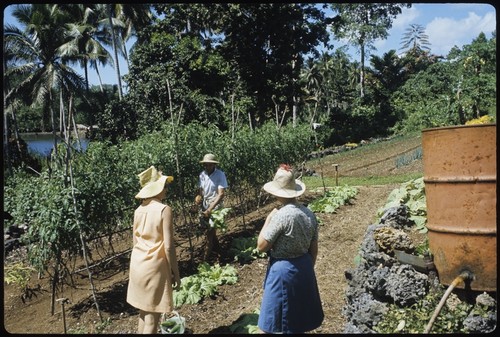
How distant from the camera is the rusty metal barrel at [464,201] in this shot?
4.20 meters

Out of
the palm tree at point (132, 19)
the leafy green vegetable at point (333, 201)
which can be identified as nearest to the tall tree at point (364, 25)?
the palm tree at point (132, 19)

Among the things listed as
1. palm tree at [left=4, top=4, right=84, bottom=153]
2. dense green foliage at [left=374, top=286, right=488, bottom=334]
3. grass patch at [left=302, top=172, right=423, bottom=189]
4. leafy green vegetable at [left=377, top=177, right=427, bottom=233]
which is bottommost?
grass patch at [left=302, top=172, right=423, bottom=189]

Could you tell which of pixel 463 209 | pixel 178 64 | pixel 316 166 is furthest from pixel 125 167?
pixel 316 166

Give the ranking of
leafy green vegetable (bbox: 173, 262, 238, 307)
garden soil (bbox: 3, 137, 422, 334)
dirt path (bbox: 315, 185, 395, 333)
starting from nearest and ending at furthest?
dirt path (bbox: 315, 185, 395, 333) → garden soil (bbox: 3, 137, 422, 334) → leafy green vegetable (bbox: 173, 262, 238, 307)

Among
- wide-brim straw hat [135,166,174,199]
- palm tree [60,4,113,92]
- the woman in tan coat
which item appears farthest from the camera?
palm tree [60,4,113,92]

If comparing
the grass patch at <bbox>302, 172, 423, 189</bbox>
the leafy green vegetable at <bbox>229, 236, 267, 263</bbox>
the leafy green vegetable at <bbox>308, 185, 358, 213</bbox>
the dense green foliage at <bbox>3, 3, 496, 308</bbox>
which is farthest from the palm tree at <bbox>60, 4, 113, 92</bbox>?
the leafy green vegetable at <bbox>229, 236, 267, 263</bbox>

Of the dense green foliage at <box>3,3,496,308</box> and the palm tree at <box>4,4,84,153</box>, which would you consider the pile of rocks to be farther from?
the palm tree at <box>4,4,84,153</box>

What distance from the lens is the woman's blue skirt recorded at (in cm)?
343

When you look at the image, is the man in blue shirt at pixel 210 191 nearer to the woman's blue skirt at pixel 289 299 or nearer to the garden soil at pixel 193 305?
the garden soil at pixel 193 305

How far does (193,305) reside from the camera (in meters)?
5.44

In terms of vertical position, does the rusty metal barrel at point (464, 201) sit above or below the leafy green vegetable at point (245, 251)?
above

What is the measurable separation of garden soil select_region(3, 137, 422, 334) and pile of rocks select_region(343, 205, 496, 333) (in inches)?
11.9

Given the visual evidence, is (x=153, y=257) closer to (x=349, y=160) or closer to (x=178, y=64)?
(x=178, y=64)

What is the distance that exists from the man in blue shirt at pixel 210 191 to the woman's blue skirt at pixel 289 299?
3114mm
